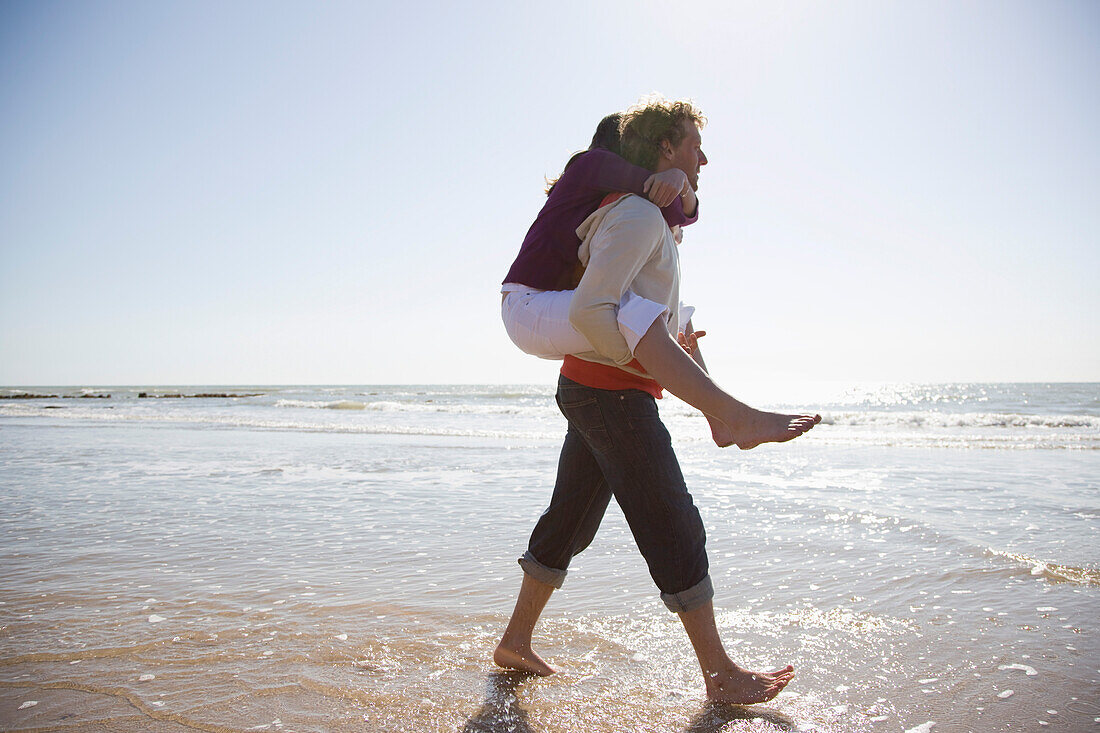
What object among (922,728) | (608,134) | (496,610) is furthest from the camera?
(496,610)

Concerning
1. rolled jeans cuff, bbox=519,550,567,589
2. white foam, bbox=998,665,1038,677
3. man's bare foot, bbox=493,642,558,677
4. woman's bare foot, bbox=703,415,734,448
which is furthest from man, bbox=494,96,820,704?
white foam, bbox=998,665,1038,677

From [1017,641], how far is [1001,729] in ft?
Result: 2.42

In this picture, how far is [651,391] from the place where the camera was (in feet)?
6.41

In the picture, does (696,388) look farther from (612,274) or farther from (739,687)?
(739,687)

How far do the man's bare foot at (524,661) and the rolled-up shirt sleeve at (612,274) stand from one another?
1016 mm

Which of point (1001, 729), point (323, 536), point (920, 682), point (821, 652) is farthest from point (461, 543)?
point (1001, 729)

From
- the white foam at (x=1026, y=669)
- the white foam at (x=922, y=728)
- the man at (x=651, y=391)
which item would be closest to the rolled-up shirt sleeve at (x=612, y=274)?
the man at (x=651, y=391)

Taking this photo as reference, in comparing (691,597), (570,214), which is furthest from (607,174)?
(691,597)

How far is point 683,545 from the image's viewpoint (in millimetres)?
1862

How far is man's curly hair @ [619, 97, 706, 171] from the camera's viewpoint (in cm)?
196

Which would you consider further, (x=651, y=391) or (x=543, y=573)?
(x=543, y=573)

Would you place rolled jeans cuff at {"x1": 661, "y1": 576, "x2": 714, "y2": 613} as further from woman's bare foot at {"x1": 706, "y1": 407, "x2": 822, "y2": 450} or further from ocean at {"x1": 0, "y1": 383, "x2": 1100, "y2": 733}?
woman's bare foot at {"x1": 706, "y1": 407, "x2": 822, "y2": 450}

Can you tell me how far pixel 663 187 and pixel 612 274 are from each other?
309mm

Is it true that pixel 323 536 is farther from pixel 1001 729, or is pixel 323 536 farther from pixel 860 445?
pixel 860 445
